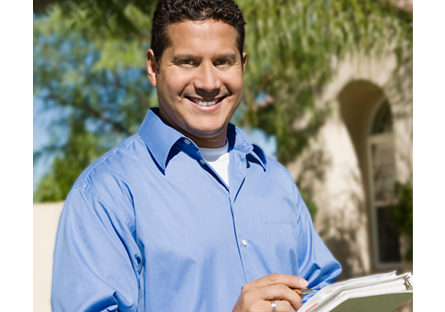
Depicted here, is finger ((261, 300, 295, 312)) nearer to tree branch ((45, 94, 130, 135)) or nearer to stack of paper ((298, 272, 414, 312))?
stack of paper ((298, 272, 414, 312))

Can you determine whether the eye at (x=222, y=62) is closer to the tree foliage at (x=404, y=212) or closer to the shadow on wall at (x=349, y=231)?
the tree foliage at (x=404, y=212)

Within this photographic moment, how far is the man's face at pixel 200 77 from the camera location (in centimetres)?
197

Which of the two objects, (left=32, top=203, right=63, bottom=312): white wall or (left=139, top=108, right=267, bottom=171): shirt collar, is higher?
(left=139, top=108, right=267, bottom=171): shirt collar

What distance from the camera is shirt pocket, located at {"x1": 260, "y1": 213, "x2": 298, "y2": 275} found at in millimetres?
1981

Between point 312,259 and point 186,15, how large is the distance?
1076mm

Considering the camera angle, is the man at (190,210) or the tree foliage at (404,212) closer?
the man at (190,210)

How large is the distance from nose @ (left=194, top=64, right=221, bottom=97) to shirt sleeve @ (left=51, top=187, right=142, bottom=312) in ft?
1.88

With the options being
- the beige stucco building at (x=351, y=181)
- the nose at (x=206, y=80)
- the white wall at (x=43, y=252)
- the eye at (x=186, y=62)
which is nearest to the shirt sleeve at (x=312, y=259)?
the nose at (x=206, y=80)

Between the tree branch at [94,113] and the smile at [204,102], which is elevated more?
the tree branch at [94,113]

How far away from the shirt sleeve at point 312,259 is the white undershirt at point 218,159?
37 centimetres

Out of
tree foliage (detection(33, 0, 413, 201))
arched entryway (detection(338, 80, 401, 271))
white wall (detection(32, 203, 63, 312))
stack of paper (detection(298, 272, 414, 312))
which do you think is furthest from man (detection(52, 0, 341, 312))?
arched entryway (detection(338, 80, 401, 271))

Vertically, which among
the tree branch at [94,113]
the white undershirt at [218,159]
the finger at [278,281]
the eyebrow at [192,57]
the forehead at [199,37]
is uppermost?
the tree branch at [94,113]
